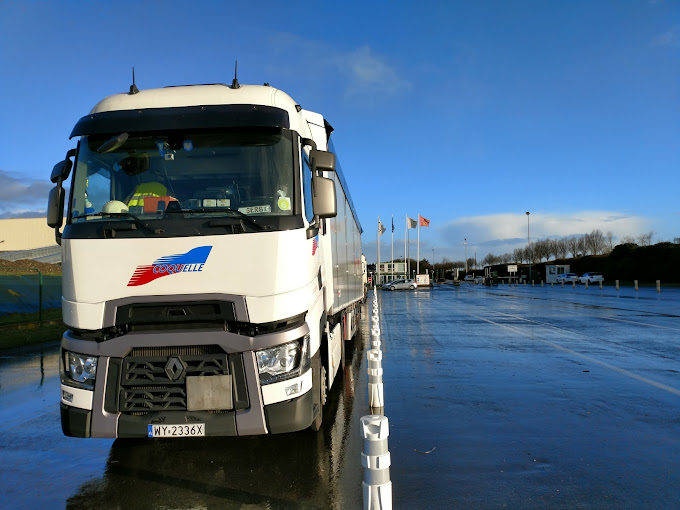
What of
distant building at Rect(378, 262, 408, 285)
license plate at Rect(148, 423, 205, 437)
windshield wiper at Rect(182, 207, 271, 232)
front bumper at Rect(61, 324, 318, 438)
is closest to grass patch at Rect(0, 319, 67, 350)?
front bumper at Rect(61, 324, 318, 438)

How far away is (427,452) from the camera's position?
521 centimetres

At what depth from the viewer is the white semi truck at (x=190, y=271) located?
436 centimetres

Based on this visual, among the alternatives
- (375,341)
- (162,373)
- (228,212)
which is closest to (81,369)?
(162,373)

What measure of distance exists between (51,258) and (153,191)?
49.7 m

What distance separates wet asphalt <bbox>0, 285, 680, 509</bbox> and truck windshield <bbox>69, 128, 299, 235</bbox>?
231 cm

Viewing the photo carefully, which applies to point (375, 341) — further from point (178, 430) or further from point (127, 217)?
point (127, 217)

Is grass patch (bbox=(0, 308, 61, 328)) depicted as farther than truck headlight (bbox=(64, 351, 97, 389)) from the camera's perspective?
Yes

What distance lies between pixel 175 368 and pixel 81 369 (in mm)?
841

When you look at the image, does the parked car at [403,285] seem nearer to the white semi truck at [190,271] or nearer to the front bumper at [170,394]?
the white semi truck at [190,271]

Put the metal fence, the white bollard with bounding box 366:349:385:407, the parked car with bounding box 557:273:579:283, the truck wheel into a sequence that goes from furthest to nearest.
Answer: the parked car with bounding box 557:273:579:283, the metal fence, the white bollard with bounding box 366:349:385:407, the truck wheel

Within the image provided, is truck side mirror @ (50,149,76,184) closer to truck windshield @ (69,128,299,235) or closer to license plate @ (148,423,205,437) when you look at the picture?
truck windshield @ (69,128,299,235)

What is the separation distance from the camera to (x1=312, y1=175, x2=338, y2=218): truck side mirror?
512cm

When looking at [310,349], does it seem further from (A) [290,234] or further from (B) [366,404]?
(B) [366,404]

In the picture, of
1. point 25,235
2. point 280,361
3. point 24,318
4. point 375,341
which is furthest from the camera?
point 25,235
